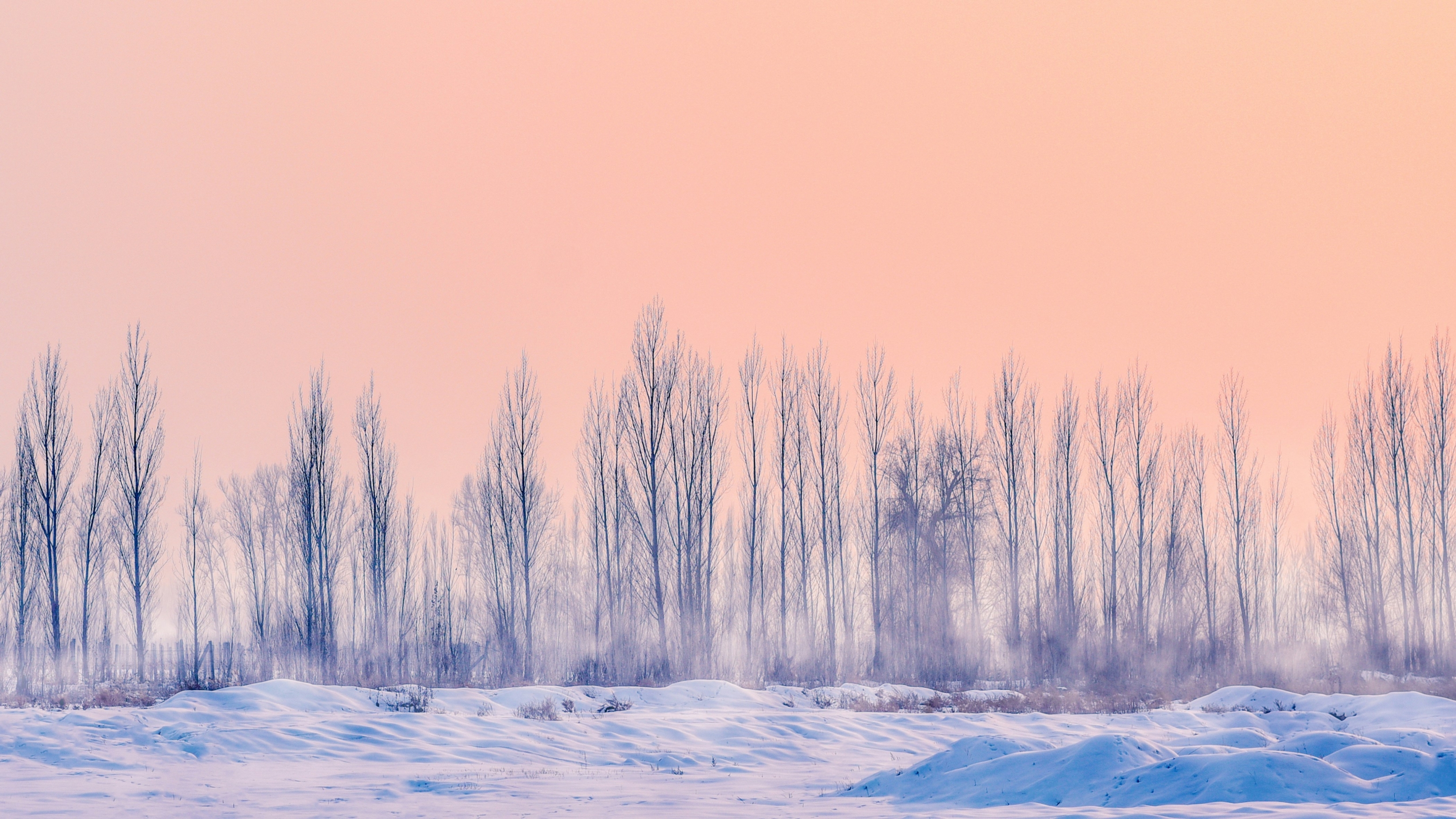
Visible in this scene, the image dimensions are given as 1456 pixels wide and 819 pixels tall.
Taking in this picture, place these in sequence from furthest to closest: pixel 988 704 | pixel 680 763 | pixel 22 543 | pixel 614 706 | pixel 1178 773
A: pixel 22 543, pixel 988 704, pixel 614 706, pixel 680 763, pixel 1178 773

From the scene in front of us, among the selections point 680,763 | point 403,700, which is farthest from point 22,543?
point 680,763

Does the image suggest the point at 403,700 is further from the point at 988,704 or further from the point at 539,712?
the point at 988,704

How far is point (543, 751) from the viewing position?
14602mm

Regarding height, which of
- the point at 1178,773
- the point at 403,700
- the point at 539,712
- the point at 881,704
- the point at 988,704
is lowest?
the point at 988,704

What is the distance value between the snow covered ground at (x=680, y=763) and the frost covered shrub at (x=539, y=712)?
309 mm

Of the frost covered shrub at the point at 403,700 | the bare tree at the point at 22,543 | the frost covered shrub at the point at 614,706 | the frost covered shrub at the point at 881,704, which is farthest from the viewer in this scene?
the bare tree at the point at 22,543

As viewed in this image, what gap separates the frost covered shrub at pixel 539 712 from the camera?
17.9m

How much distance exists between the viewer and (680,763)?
1405 cm

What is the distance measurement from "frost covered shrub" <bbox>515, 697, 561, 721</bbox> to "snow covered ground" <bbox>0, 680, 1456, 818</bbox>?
1.01 ft

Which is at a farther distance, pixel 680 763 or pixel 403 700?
pixel 403 700

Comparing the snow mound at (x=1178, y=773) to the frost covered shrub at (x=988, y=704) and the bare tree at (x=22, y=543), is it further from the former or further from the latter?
the bare tree at (x=22, y=543)

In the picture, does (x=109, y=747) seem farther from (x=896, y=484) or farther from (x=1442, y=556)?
(x=1442, y=556)

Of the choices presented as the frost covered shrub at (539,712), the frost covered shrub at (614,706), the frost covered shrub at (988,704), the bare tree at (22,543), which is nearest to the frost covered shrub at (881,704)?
the frost covered shrub at (988,704)

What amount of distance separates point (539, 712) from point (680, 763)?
5.06 m
